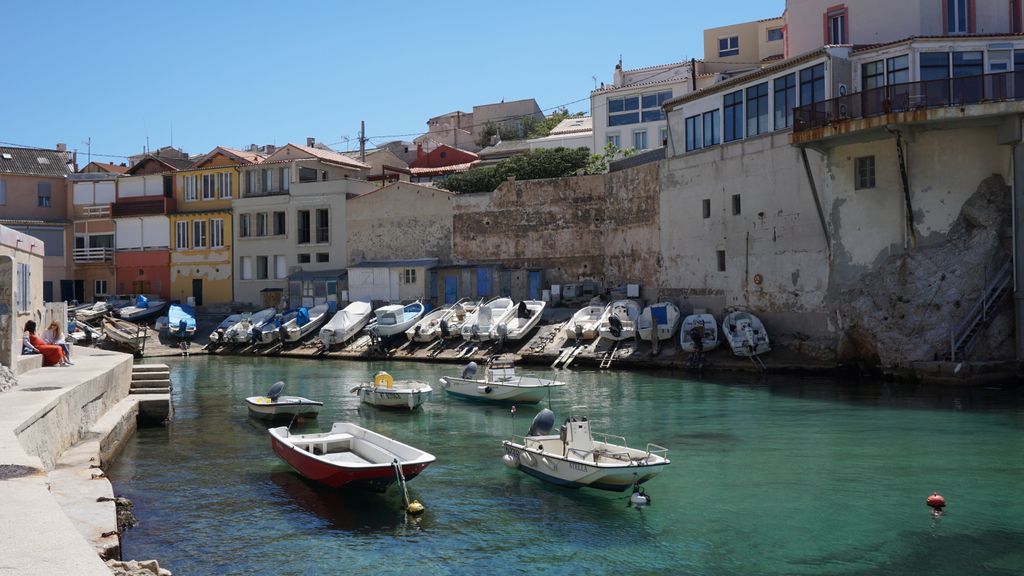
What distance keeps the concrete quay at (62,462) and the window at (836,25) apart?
27.8 metres

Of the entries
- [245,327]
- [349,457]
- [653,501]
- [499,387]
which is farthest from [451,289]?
[653,501]

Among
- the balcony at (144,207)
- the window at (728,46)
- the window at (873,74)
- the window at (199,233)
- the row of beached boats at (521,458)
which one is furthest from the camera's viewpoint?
the window at (728,46)

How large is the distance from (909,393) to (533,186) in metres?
24.7

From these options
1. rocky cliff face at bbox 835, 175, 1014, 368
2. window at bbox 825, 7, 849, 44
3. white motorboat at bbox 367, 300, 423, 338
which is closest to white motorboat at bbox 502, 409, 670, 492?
rocky cliff face at bbox 835, 175, 1014, 368

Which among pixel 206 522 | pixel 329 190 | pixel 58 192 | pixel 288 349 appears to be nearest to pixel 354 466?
pixel 206 522

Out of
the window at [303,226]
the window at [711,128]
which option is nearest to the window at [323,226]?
the window at [303,226]

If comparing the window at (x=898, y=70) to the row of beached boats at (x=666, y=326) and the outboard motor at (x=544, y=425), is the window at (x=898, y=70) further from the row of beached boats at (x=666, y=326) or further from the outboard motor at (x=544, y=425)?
the outboard motor at (x=544, y=425)

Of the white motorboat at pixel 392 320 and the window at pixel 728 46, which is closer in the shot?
the white motorboat at pixel 392 320

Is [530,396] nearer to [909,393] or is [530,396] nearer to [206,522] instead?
[909,393]

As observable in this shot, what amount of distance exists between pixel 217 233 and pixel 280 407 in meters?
36.3

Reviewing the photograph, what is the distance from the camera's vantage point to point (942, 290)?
94.2 ft

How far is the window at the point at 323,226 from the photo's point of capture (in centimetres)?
5362

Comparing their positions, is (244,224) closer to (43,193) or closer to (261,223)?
(261,223)

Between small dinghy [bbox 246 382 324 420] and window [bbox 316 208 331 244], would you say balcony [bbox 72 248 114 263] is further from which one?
small dinghy [bbox 246 382 324 420]
